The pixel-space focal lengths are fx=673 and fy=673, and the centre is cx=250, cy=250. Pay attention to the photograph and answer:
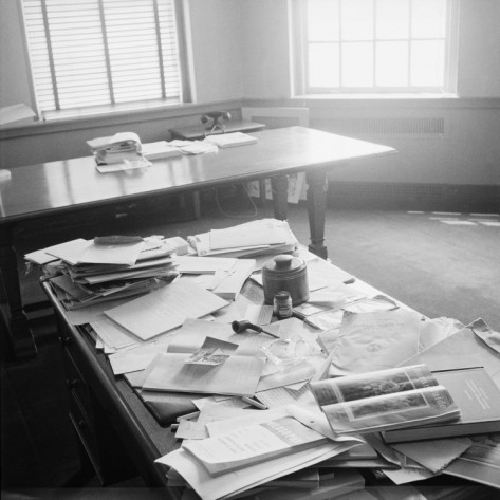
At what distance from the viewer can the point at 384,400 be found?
117 cm

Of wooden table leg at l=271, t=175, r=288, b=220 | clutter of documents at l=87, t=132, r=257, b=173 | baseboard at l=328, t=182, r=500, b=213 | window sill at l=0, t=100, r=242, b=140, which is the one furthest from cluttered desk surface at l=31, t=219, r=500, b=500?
baseboard at l=328, t=182, r=500, b=213

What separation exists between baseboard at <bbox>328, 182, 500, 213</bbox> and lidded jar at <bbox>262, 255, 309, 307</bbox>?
11.4ft

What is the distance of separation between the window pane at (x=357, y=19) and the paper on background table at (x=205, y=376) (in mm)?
4183

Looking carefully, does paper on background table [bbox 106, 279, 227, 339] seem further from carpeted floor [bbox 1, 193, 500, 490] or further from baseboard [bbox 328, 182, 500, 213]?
baseboard [bbox 328, 182, 500, 213]

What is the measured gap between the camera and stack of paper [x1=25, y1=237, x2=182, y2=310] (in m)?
1.88

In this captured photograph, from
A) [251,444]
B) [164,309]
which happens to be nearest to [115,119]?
[164,309]

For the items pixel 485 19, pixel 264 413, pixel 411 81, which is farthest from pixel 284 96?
pixel 264 413

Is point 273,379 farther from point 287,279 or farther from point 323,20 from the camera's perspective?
point 323,20

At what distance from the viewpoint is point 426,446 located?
1135 millimetres

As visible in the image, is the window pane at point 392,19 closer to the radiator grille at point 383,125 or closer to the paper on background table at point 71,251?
the radiator grille at point 383,125

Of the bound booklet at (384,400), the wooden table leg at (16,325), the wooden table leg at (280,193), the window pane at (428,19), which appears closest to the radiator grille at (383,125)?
the window pane at (428,19)

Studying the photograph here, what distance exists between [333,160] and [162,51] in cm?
259

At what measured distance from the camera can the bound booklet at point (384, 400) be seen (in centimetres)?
113

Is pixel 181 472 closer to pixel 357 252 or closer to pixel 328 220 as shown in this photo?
pixel 357 252
